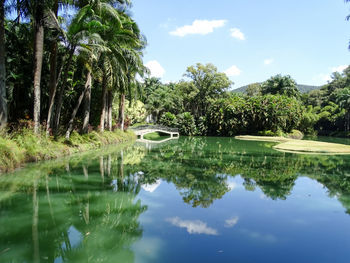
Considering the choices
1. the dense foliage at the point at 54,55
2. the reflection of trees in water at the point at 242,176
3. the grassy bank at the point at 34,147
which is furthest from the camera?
the dense foliage at the point at 54,55

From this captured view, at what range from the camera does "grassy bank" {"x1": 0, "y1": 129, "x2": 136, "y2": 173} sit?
970cm

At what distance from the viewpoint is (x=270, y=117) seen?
140 ft

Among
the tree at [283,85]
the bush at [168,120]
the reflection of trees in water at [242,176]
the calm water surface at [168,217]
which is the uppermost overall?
the tree at [283,85]

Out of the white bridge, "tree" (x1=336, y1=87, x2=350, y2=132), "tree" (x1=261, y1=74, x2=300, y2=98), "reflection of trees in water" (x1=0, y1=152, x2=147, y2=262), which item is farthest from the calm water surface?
"tree" (x1=336, y1=87, x2=350, y2=132)

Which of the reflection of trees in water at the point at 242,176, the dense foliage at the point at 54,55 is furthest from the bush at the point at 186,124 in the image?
the reflection of trees in water at the point at 242,176

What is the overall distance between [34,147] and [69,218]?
24.9 feet

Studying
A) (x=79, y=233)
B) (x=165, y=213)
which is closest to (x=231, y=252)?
(x=165, y=213)

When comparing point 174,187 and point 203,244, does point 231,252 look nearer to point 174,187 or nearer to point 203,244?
point 203,244

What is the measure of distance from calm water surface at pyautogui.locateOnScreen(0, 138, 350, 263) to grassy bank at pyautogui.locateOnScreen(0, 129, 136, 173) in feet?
2.31

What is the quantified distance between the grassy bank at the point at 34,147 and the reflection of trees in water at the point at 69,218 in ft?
3.16

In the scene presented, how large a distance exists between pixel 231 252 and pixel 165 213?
2225 millimetres

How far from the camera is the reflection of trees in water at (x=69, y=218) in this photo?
13.7 feet

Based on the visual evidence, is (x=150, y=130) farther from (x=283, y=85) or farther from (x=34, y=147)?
(x=283, y=85)

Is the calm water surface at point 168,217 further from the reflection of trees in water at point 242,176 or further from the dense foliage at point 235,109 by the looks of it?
the dense foliage at point 235,109
